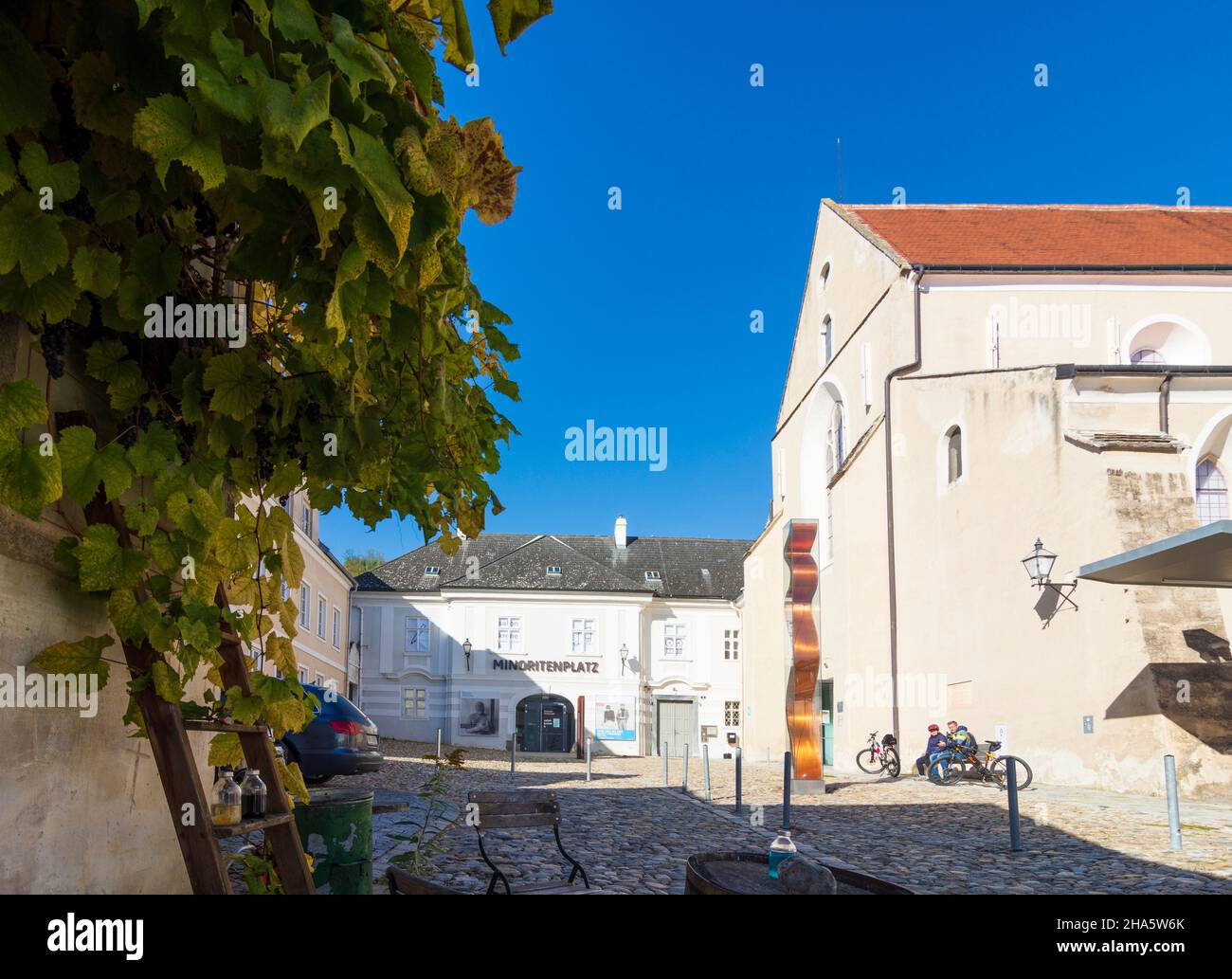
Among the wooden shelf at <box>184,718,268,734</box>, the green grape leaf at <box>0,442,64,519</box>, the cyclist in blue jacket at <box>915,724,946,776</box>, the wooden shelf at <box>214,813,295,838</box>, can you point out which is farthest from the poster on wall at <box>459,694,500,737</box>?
the green grape leaf at <box>0,442,64,519</box>

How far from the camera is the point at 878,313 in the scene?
1065 inches

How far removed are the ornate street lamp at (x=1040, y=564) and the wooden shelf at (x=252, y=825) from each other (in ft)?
55.3

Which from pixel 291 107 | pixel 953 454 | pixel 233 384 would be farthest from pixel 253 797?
pixel 953 454

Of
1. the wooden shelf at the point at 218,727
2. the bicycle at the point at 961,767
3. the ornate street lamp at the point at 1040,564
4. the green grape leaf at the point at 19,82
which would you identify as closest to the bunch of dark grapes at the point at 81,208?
the green grape leaf at the point at 19,82

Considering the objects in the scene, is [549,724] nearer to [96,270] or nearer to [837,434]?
[837,434]

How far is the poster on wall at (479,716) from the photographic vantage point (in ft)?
143

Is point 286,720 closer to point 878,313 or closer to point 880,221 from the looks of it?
point 878,313

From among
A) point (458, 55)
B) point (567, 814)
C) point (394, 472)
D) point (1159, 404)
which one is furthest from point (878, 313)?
point (458, 55)

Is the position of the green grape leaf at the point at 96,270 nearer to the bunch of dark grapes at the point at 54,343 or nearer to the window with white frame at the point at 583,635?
the bunch of dark grapes at the point at 54,343

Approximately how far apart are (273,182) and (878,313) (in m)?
26.5

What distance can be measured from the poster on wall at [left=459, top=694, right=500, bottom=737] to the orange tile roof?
Answer: 2527cm

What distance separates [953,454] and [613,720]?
2461cm

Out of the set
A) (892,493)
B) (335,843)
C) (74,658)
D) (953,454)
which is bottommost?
(335,843)

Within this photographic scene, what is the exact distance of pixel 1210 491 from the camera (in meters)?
20.0
